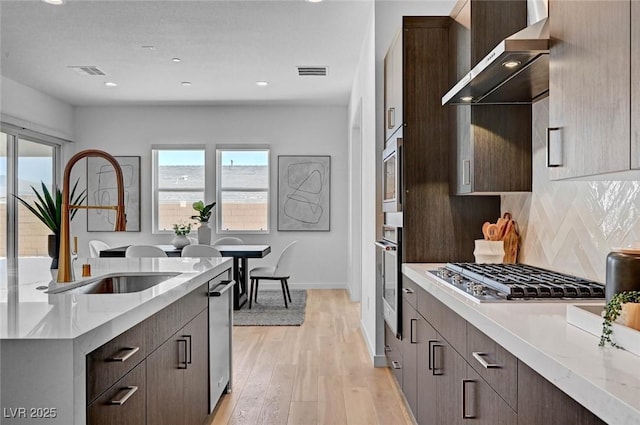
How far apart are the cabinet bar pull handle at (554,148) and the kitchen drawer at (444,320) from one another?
58 centimetres

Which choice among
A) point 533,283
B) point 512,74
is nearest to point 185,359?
point 533,283

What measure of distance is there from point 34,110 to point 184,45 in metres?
2.96

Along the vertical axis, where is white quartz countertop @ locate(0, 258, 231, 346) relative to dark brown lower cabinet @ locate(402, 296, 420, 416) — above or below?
above

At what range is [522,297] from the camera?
171 centimetres

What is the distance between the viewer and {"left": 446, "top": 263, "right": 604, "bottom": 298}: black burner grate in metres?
1.73

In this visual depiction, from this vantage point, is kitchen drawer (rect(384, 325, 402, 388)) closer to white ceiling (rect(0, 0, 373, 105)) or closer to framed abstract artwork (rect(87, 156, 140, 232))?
white ceiling (rect(0, 0, 373, 105))

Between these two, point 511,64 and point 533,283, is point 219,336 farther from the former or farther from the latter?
point 511,64

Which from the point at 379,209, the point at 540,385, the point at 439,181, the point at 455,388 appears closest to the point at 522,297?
the point at 455,388

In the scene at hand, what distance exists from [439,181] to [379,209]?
3.27ft

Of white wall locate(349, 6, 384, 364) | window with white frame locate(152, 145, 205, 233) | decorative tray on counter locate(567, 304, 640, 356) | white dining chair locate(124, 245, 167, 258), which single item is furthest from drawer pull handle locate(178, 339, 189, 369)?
window with white frame locate(152, 145, 205, 233)

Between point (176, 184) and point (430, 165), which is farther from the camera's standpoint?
point (176, 184)

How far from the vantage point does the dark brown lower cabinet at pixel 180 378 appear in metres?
1.78

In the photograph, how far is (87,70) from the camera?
5949 mm

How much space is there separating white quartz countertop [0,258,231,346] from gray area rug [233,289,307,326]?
308 cm
